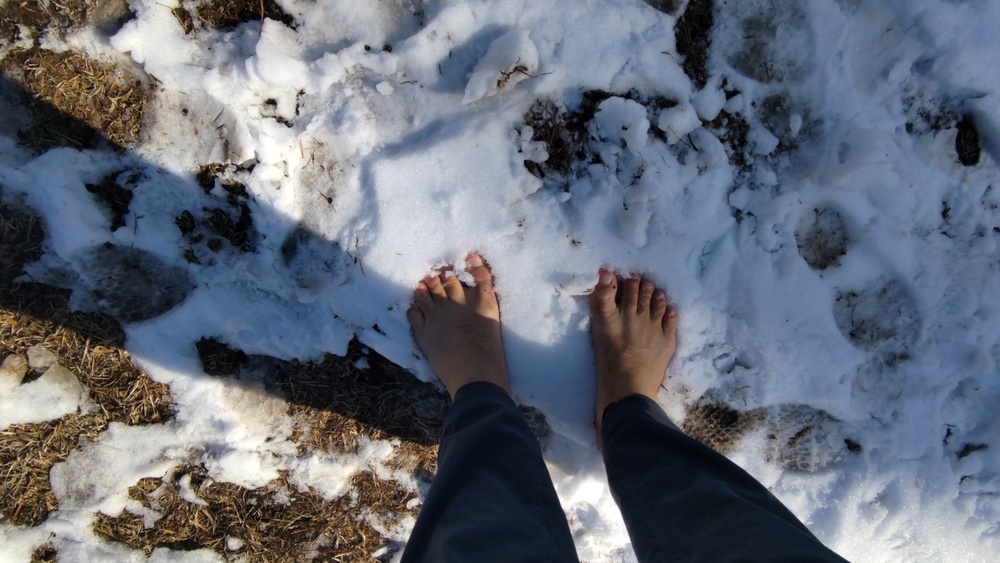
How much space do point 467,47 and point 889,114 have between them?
127 cm

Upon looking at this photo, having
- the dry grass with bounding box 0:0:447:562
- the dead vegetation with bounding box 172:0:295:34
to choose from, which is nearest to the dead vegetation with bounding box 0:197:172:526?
the dry grass with bounding box 0:0:447:562

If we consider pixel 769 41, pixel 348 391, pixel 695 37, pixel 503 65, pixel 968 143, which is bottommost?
pixel 348 391

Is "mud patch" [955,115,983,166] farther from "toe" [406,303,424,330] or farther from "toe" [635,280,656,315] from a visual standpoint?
"toe" [406,303,424,330]

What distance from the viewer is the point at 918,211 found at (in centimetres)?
160

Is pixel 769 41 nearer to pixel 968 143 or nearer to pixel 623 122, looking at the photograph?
pixel 623 122

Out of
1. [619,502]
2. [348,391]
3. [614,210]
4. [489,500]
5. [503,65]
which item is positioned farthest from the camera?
[348,391]

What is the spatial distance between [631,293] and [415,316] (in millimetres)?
703

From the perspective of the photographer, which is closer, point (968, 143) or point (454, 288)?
point (968, 143)

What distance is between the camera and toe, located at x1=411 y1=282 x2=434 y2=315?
1.74m

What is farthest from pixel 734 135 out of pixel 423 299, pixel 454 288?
pixel 423 299

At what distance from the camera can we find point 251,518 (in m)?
1.89

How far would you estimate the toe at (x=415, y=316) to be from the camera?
5.73 ft

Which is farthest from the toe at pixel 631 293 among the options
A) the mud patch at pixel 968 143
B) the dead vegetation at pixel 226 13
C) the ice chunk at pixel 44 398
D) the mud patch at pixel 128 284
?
the ice chunk at pixel 44 398

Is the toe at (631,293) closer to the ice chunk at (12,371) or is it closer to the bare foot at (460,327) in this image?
the bare foot at (460,327)
